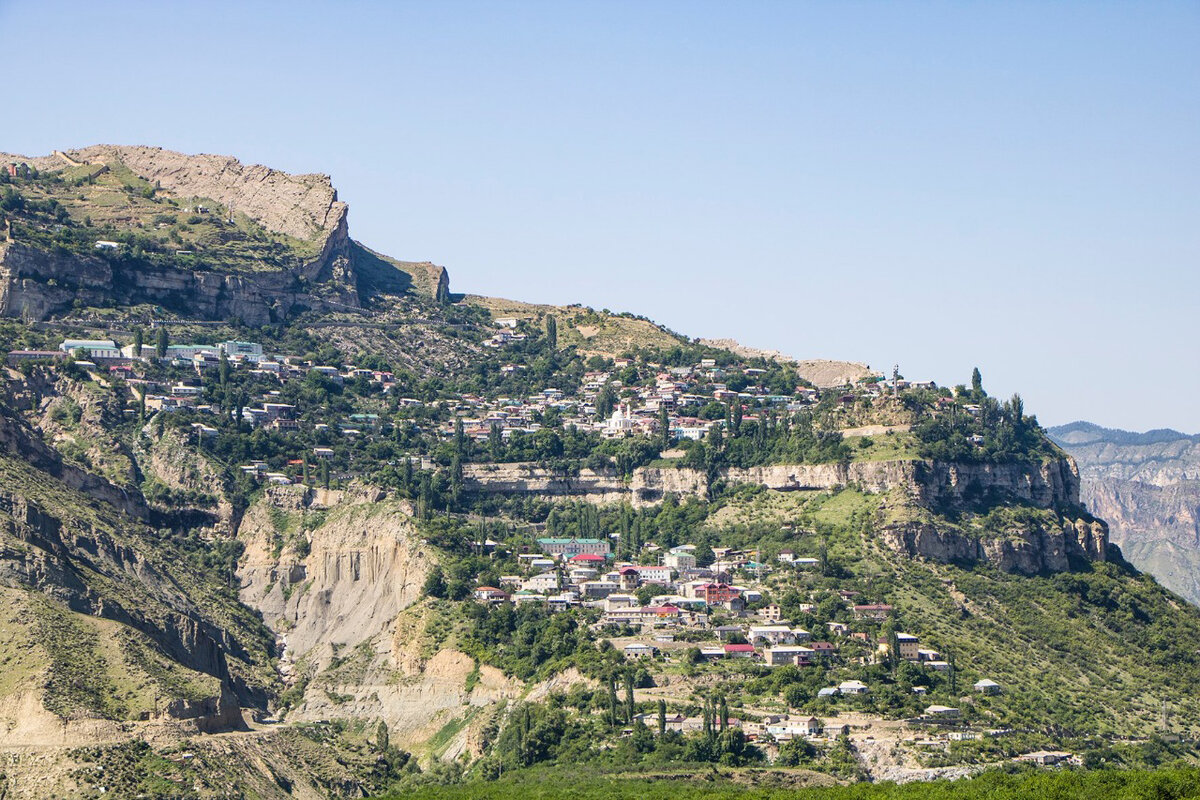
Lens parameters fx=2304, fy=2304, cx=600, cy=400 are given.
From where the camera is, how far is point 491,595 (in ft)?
407

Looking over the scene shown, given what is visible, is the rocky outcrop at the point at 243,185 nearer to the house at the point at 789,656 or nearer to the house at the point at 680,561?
the house at the point at 680,561

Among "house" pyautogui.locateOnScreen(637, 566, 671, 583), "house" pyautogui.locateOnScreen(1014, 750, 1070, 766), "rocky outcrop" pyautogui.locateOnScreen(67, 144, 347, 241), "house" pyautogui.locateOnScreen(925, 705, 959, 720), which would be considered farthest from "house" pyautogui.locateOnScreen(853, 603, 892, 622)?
"rocky outcrop" pyautogui.locateOnScreen(67, 144, 347, 241)

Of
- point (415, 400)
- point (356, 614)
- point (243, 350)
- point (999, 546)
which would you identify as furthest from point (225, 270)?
point (999, 546)

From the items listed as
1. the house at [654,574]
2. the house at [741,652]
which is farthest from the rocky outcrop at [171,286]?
the house at [741,652]

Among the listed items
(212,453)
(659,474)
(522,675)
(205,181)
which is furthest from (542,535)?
(205,181)

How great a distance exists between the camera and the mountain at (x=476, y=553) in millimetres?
104438

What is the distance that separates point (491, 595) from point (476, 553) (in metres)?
8.76

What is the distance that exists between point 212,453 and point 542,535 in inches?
829

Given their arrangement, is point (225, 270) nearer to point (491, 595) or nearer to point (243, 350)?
point (243, 350)

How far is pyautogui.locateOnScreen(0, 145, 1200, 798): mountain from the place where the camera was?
104438mm

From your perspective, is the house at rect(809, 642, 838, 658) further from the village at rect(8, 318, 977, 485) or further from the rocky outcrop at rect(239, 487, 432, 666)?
the village at rect(8, 318, 977, 485)

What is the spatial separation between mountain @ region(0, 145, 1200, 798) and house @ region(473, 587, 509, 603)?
26 centimetres

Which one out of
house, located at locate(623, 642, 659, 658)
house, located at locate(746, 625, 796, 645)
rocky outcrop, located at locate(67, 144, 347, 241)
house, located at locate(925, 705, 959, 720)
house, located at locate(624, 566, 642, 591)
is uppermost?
rocky outcrop, located at locate(67, 144, 347, 241)

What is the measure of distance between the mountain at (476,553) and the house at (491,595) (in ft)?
0.85
